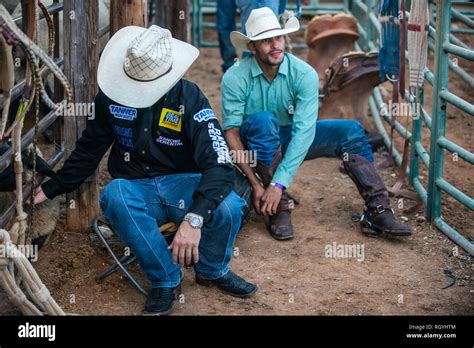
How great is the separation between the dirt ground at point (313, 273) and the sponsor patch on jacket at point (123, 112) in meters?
0.88

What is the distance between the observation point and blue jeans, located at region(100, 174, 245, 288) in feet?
13.7

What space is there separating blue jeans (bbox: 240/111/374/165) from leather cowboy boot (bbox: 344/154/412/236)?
0.08 m

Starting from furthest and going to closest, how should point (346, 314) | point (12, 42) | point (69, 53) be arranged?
point (69, 53) < point (346, 314) < point (12, 42)

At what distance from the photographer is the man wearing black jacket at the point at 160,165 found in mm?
4113

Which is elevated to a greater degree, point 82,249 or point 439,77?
point 439,77

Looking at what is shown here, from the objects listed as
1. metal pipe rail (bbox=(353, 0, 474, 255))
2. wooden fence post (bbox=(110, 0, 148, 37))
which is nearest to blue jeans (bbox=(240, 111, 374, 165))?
metal pipe rail (bbox=(353, 0, 474, 255))

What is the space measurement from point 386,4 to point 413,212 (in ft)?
4.47

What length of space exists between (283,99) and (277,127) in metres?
0.17

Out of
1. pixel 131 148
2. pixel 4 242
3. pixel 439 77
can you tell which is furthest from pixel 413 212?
pixel 4 242

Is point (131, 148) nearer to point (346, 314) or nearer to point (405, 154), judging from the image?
point (346, 314)

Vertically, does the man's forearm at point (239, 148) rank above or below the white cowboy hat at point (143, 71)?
below

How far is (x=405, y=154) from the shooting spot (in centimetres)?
563

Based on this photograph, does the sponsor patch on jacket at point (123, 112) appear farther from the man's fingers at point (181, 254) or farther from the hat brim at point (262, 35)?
the hat brim at point (262, 35)

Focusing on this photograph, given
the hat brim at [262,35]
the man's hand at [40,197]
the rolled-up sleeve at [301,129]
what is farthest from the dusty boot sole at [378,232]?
the man's hand at [40,197]
